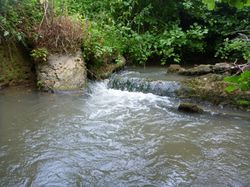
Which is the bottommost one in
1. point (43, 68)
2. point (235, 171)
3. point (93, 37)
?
point (235, 171)

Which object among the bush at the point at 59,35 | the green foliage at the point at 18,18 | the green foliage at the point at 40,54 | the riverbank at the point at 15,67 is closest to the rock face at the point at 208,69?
the bush at the point at 59,35

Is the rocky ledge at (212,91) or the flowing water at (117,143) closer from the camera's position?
the flowing water at (117,143)

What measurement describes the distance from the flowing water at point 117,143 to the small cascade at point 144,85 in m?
0.40

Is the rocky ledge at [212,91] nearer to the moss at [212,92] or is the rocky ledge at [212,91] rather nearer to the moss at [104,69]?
the moss at [212,92]

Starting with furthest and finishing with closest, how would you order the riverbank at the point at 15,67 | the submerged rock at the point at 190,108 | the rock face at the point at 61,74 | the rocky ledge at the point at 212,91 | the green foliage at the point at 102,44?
the green foliage at the point at 102,44 → the riverbank at the point at 15,67 → the rock face at the point at 61,74 → the rocky ledge at the point at 212,91 → the submerged rock at the point at 190,108

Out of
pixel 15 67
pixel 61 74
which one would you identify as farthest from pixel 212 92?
pixel 15 67

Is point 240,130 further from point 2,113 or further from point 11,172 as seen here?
point 2,113

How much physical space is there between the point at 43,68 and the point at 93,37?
60.3 inches

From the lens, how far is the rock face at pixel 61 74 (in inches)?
274

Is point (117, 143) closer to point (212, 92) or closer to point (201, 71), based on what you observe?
point (212, 92)

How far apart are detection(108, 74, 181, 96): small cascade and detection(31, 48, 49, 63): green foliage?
1.52m

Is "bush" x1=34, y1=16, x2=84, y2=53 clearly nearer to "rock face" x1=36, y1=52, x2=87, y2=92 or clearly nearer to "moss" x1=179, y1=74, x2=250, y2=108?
"rock face" x1=36, y1=52, x2=87, y2=92

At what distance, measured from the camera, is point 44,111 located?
18.3ft

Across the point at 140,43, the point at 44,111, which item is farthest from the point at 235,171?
the point at 140,43
